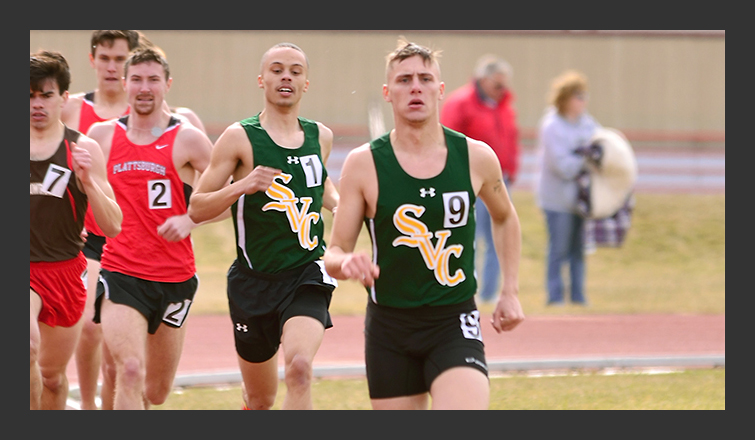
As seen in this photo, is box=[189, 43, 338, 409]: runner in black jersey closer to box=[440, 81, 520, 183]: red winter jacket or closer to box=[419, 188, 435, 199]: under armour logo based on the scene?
box=[419, 188, 435, 199]: under armour logo

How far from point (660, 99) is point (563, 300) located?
563 inches

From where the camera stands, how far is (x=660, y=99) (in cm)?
2509

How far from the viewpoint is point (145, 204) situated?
600 cm

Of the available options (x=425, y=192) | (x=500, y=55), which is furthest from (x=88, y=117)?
(x=500, y=55)

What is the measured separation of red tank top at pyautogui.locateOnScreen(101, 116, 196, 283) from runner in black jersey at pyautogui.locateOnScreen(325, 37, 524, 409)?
65.3 inches

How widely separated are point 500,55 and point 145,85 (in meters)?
20.4

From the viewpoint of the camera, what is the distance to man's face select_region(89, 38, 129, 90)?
22.7 ft

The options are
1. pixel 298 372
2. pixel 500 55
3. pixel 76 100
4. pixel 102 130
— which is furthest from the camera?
pixel 500 55

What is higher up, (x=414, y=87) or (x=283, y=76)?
(x=283, y=76)

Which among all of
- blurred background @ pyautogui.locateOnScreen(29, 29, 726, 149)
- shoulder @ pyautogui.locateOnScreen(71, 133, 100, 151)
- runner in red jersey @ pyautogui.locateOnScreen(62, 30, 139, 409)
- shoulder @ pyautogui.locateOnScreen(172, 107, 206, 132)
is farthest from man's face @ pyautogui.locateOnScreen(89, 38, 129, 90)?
blurred background @ pyautogui.locateOnScreen(29, 29, 726, 149)

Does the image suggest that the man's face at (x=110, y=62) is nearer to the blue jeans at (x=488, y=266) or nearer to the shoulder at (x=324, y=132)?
the shoulder at (x=324, y=132)

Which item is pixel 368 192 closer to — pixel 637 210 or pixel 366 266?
pixel 366 266

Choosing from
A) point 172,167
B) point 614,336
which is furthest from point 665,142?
point 172,167

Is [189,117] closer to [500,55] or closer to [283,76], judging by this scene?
[283,76]
